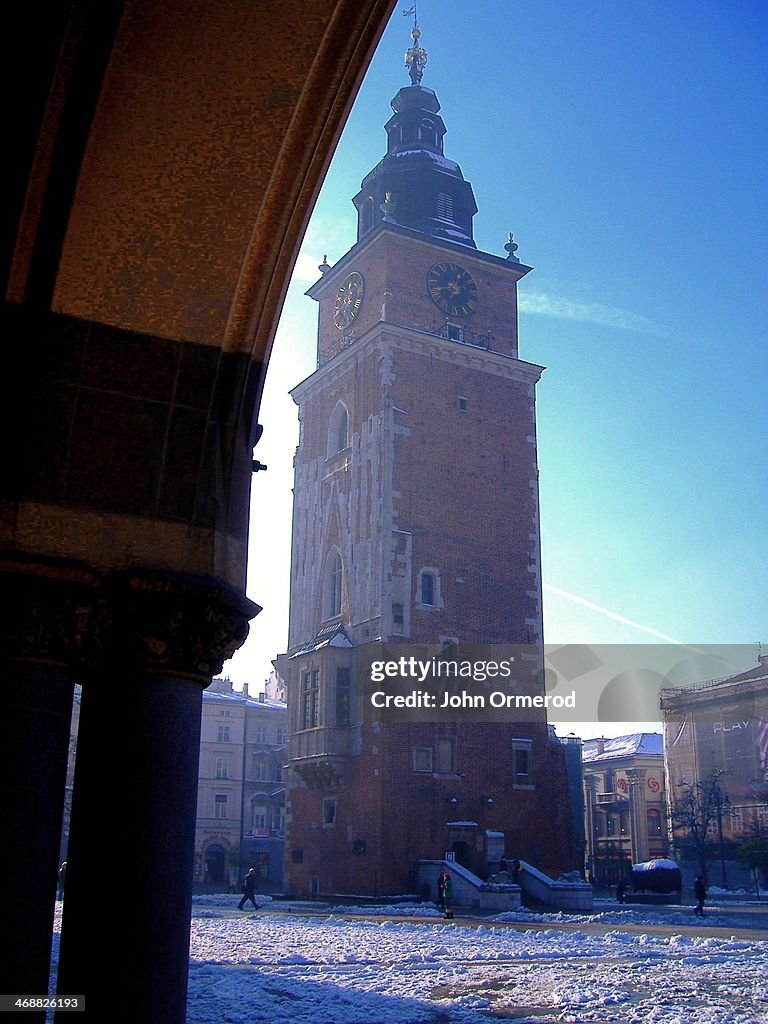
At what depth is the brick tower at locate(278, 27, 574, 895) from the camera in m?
36.8

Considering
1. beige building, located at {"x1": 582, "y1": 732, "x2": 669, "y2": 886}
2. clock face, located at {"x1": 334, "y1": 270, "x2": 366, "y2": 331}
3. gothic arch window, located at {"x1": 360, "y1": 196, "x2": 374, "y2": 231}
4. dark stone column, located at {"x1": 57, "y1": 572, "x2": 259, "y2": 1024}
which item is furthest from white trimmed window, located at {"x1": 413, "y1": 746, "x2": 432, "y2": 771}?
beige building, located at {"x1": 582, "y1": 732, "x2": 669, "y2": 886}

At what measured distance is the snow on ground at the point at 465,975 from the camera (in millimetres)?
11836

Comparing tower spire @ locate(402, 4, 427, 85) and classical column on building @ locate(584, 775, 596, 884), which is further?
classical column on building @ locate(584, 775, 596, 884)

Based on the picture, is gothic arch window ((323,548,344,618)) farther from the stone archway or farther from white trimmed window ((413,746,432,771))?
the stone archway

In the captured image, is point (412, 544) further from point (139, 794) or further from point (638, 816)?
point (638, 816)

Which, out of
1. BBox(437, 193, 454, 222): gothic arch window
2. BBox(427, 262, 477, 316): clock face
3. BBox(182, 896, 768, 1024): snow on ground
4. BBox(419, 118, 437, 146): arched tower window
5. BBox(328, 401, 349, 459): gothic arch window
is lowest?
BBox(182, 896, 768, 1024): snow on ground

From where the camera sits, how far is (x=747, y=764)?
65375 mm

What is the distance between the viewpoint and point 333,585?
41781 mm

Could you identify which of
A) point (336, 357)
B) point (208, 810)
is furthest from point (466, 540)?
point (208, 810)

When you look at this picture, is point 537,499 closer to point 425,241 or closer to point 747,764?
point 425,241

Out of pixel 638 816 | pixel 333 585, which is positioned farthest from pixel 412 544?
pixel 638 816

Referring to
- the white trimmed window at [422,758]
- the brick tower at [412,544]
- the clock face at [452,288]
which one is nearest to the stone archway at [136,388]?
the brick tower at [412,544]

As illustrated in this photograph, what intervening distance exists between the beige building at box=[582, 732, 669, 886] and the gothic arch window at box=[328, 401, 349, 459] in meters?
44.2

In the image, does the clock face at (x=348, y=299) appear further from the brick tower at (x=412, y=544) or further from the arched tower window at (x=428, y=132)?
the arched tower window at (x=428, y=132)
